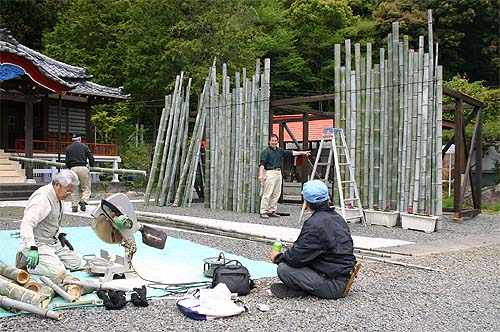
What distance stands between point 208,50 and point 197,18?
158 cm

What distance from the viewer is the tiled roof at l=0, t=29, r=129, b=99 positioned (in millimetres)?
14938

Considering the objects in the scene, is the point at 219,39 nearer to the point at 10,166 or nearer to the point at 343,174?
the point at 10,166

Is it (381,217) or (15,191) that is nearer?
(381,217)

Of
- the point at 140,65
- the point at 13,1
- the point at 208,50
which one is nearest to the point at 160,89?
the point at 140,65

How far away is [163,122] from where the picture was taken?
13273 millimetres

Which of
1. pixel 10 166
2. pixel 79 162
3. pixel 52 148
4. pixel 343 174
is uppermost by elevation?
pixel 52 148

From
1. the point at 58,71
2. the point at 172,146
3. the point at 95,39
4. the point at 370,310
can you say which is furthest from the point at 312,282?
the point at 95,39

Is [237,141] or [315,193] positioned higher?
[237,141]

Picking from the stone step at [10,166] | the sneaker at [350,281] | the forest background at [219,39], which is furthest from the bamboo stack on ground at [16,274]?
the forest background at [219,39]

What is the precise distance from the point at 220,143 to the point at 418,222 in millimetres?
5064

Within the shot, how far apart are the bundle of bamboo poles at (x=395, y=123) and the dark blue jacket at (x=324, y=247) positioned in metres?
5.14

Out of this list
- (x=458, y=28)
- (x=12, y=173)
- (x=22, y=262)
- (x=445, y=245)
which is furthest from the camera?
(x=458, y=28)

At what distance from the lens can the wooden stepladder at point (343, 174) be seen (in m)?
9.74

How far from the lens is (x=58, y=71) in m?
17.6
